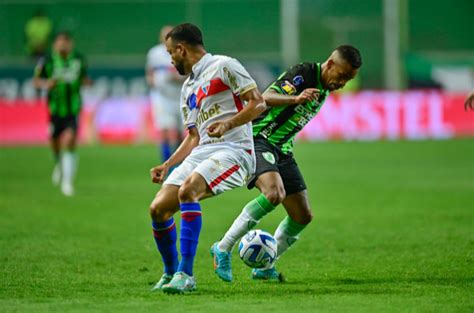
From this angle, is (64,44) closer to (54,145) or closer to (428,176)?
(54,145)

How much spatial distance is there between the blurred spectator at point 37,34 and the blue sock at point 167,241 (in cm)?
2298

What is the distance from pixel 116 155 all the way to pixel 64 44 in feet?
24.3

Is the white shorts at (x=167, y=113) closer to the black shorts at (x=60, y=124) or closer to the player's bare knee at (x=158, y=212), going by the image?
the black shorts at (x=60, y=124)

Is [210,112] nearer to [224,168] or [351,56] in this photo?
[224,168]

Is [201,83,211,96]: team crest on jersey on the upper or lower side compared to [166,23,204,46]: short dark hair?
lower

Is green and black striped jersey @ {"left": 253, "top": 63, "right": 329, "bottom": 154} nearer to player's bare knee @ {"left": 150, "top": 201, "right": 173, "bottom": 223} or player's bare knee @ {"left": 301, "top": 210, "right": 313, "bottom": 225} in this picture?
player's bare knee @ {"left": 301, "top": 210, "right": 313, "bottom": 225}

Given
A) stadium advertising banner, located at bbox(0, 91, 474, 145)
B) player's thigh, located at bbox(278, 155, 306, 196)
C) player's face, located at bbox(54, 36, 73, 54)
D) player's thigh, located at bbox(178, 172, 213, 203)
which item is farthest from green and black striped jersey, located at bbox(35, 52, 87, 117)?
player's thigh, located at bbox(178, 172, 213, 203)

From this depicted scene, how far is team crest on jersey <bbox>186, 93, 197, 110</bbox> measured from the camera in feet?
26.4

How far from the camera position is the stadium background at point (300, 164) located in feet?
26.6

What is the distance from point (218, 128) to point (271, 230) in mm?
4683

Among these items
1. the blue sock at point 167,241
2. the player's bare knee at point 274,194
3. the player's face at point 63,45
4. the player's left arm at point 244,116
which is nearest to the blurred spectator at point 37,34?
the player's face at point 63,45

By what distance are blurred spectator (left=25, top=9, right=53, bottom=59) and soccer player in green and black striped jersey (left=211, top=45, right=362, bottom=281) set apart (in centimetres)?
2225

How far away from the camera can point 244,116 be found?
25.3 feet

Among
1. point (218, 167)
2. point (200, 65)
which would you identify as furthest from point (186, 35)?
point (218, 167)
